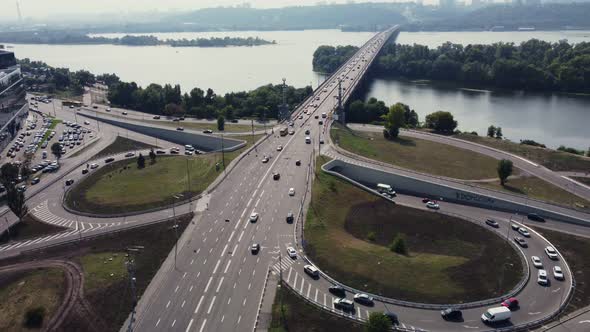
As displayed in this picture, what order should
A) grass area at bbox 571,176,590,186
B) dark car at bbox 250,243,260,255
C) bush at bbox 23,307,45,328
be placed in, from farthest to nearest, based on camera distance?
grass area at bbox 571,176,590,186, dark car at bbox 250,243,260,255, bush at bbox 23,307,45,328

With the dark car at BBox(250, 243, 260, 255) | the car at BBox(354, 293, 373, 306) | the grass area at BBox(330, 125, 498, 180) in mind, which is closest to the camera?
the car at BBox(354, 293, 373, 306)

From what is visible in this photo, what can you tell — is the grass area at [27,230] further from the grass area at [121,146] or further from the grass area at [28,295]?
the grass area at [121,146]

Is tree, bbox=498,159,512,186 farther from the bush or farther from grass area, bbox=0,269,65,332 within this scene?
the bush

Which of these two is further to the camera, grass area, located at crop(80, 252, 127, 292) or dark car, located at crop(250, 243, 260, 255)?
dark car, located at crop(250, 243, 260, 255)

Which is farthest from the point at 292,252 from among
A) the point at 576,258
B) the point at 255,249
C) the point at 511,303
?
the point at 576,258

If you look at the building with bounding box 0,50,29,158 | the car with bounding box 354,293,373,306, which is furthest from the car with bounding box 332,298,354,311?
the building with bounding box 0,50,29,158

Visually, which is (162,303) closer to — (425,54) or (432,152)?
(432,152)

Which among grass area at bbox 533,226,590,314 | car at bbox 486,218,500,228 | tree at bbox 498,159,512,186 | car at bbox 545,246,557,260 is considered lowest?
car at bbox 486,218,500,228
